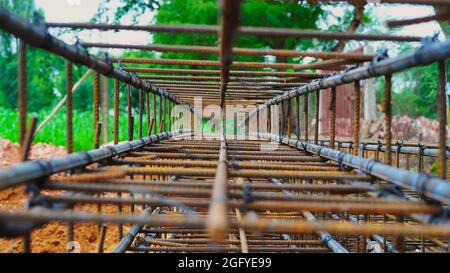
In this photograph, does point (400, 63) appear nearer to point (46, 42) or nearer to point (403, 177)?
point (403, 177)

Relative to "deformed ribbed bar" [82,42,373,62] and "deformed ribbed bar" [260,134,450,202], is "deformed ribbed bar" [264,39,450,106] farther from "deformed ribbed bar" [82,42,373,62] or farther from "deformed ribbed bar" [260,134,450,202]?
"deformed ribbed bar" [260,134,450,202]

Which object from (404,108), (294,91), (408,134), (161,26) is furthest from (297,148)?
(404,108)

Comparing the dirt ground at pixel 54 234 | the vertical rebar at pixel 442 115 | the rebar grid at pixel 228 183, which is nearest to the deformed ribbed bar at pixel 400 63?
the rebar grid at pixel 228 183

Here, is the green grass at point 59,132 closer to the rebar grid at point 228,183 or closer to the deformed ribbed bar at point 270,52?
the rebar grid at point 228,183

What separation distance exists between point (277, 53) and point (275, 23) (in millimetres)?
8178

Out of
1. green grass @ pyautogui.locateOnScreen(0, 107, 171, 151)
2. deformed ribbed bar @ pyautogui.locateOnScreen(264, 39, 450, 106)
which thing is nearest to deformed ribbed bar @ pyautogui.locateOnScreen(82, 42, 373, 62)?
deformed ribbed bar @ pyautogui.locateOnScreen(264, 39, 450, 106)

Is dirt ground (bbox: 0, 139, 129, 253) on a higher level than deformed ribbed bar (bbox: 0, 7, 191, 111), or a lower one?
lower

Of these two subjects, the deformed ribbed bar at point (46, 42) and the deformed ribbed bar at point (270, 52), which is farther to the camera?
the deformed ribbed bar at point (270, 52)

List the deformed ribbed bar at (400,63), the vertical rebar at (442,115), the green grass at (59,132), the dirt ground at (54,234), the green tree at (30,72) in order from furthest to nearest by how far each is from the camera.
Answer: the green tree at (30,72) < the green grass at (59,132) < the dirt ground at (54,234) < the vertical rebar at (442,115) < the deformed ribbed bar at (400,63)

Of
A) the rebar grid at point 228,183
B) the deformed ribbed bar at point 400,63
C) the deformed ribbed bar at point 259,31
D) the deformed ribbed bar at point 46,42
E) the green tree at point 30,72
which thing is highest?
the green tree at point 30,72

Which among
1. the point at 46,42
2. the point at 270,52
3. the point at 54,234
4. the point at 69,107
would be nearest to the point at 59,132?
the point at 54,234

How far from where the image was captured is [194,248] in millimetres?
4270

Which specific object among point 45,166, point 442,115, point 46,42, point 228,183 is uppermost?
point 46,42

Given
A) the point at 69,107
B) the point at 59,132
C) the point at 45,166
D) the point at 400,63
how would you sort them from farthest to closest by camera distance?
the point at 59,132 → the point at 69,107 → the point at 400,63 → the point at 45,166
